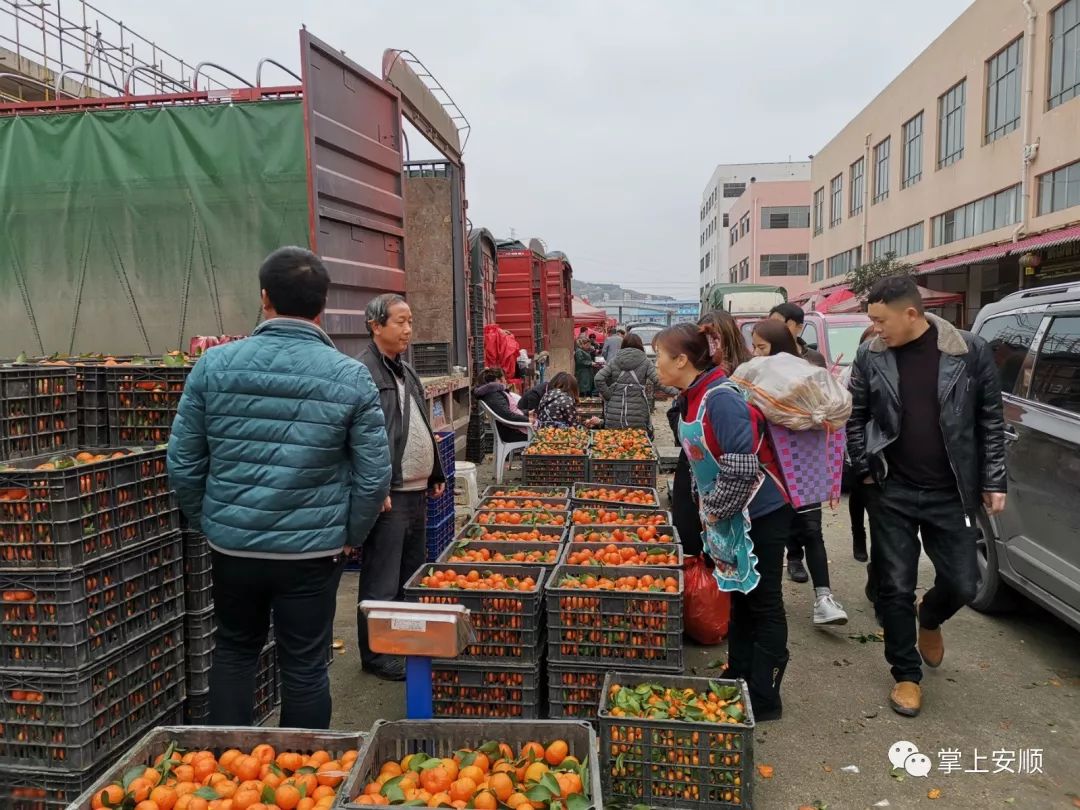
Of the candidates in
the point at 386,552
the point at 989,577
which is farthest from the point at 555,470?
the point at 989,577

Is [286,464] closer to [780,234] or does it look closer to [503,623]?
[503,623]

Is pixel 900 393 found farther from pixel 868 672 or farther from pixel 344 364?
pixel 344 364

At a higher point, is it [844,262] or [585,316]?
[844,262]

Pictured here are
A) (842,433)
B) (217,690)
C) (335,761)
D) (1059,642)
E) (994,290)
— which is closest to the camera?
(335,761)

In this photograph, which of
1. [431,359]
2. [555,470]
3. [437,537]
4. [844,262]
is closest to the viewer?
[437,537]

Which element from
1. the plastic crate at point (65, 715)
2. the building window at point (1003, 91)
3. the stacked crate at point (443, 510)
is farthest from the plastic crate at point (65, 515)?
the building window at point (1003, 91)

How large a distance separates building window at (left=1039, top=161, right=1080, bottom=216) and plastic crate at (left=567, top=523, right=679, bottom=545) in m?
19.0

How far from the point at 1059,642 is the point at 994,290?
2233 cm

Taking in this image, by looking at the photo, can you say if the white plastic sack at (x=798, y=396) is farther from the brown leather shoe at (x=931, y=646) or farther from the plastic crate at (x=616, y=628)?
the brown leather shoe at (x=931, y=646)

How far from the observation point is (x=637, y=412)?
31.4 feet

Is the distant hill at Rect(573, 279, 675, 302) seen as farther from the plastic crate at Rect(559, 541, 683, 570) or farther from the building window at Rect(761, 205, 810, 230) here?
the plastic crate at Rect(559, 541, 683, 570)

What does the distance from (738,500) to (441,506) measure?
3245mm

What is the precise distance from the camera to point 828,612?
5.03m

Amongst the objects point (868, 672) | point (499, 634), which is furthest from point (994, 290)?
point (499, 634)
